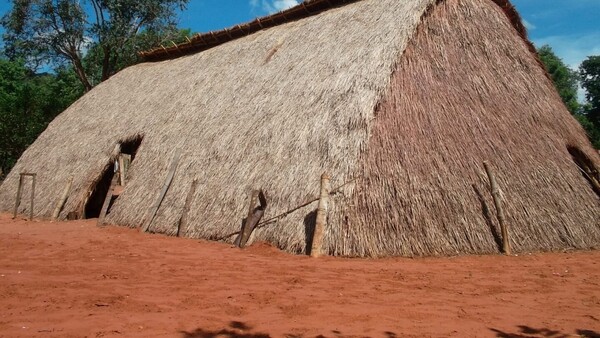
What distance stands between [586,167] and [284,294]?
21.3 ft

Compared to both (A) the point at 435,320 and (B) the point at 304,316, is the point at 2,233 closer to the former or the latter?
(B) the point at 304,316

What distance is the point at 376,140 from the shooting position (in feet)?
20.9

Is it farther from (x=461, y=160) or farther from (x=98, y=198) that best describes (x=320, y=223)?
(x=98, y=198)

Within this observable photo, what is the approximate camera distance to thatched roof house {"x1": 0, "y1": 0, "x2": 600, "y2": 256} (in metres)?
6.09

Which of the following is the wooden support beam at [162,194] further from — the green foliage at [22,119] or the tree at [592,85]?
the tree at [592,85]

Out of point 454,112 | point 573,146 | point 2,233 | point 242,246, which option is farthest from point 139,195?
point 573,146

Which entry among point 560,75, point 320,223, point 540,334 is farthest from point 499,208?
point 560,75

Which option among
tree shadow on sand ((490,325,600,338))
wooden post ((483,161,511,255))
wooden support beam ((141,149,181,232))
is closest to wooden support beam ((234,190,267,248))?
wooden support beam ((141,149,181,232))

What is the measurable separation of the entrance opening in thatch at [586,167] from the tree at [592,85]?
24.1 metres

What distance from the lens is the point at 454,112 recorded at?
704cm

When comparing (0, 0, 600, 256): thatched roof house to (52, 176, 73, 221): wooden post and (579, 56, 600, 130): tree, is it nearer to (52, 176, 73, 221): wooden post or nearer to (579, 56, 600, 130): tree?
(52, 176, 73, 221): wooden post

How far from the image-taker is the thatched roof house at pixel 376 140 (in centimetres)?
609

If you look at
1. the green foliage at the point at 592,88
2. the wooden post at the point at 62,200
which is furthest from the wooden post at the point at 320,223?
the green foliage at the point at 592,88

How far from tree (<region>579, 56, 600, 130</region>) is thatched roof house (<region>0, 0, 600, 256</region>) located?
79.8 feet
